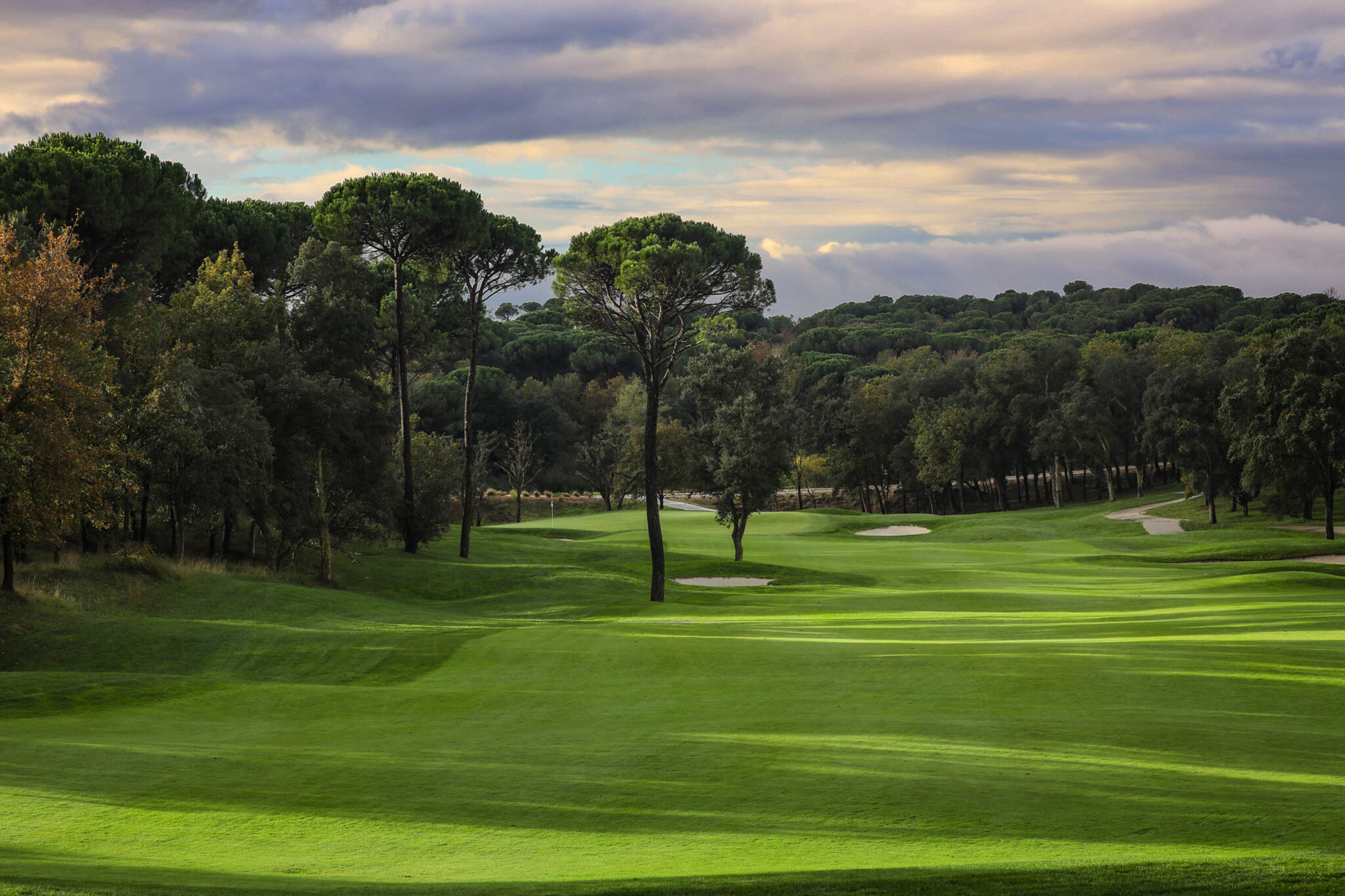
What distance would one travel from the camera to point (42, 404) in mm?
21391

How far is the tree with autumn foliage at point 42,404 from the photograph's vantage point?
20.8 metres

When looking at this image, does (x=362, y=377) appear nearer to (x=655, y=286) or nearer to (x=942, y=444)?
(x=655, y=286)

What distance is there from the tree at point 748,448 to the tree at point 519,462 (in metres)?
34.6

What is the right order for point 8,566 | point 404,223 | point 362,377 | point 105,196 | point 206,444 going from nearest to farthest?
point 8,566 < point 206,444 < point 105,196 < point 362,377 < point 404,223

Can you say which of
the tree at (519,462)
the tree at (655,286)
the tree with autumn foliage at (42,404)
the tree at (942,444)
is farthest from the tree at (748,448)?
the tree at (942,444)

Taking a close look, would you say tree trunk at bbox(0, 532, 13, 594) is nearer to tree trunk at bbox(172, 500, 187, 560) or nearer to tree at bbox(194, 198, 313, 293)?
tree trunk at bbox(172, 500, 187, 560)

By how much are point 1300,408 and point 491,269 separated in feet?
131

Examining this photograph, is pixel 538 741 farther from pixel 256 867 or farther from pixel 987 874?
pixel 987 874

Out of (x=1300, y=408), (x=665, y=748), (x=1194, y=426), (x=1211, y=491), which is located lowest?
(x=665, y=748)

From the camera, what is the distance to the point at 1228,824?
25.6ft

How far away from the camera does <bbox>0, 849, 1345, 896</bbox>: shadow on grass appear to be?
6219mm

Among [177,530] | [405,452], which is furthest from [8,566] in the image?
[405,452]

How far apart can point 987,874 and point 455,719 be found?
29.9ft

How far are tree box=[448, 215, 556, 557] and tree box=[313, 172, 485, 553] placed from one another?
2031 millimetres
